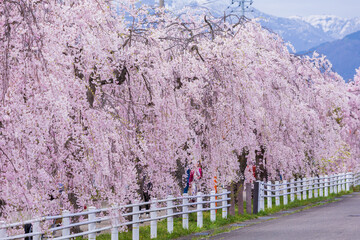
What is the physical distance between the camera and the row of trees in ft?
28.0

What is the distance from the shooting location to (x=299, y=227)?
62.4 feet

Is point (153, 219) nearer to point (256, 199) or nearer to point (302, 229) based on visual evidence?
point (302, 229)

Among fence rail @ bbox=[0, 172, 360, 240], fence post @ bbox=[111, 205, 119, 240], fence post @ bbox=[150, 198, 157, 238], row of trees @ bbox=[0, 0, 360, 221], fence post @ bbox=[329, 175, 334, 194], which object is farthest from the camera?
fence post @ bbox=[329, 175, 334, 194]

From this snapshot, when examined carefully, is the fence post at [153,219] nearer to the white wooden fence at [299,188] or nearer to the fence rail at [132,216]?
the fence rail at [132,216]

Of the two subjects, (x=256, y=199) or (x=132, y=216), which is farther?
(x=256, y=199)

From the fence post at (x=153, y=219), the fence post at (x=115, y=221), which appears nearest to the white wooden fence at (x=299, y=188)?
the fence post at (x=153, y=219)

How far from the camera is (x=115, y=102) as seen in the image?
1367 cm

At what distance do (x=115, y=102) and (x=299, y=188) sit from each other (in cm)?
2144

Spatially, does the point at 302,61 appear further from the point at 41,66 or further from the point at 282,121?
the point at 41,66

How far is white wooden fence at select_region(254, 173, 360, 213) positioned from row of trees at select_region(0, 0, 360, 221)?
66.4 inches

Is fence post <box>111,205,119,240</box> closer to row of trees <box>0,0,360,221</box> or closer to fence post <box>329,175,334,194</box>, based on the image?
row of trees <box>0,0,360,221</box>

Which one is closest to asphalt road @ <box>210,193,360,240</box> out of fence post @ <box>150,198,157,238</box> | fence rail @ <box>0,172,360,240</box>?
fence rail @ <box>0,172,360,240</box>

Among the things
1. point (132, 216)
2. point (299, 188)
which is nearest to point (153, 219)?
point (132, 216)

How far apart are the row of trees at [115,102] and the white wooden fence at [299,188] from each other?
1688mm
